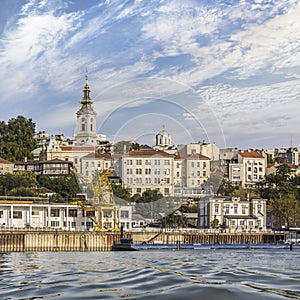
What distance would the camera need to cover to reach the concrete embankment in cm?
7244

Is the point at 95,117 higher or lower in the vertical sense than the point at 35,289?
higher

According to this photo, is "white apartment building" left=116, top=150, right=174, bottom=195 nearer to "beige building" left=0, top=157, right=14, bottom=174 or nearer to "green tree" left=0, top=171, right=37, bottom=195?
"green tree" left=0, top=171, right=37, bottom=195

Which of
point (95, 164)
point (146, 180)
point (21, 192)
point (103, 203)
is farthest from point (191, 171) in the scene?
point (21, 192)

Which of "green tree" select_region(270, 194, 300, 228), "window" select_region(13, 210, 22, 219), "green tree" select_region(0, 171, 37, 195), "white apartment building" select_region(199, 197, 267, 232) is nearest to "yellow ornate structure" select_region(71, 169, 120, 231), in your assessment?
"window" select_region(13, 210, 22, 219)

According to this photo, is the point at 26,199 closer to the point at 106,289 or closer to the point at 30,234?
the point at 30,234

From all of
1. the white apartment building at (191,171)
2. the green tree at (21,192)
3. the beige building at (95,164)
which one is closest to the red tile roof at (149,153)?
the white apartment building at (191,171)

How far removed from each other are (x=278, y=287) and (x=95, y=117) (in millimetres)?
120915

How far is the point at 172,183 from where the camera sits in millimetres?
93750

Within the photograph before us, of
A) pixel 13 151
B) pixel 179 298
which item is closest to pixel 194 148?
pixel 13 151

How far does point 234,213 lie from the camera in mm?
97438

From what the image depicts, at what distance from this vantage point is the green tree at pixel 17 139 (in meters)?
143

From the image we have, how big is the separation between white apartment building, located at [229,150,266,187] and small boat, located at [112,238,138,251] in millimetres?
73550

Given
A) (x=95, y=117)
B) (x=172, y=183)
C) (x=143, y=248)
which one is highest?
(x=95, y=117)

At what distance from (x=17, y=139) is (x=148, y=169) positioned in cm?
6442
